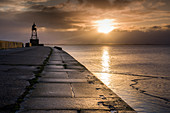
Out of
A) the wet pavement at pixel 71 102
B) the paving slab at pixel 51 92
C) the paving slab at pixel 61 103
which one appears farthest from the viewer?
the paving slab at pixel 51 92

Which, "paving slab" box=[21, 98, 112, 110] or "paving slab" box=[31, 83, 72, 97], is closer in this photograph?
"paving slab" box=[21, 98, 112, 110]

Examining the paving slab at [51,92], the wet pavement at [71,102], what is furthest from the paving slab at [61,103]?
the paving slab at [51,92]

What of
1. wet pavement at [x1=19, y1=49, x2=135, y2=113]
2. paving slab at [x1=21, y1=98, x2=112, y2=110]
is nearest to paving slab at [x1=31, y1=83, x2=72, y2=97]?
wet pavement at [x1=19, y1=49, x2=135, y2=113]

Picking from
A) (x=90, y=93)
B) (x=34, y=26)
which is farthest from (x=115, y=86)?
(x=34, y=26)

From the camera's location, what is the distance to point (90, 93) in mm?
4695

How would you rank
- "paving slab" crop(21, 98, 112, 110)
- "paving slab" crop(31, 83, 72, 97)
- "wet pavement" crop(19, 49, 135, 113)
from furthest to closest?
"paving slab" crop(31, 83, 72, 97) < "paving slab" crop(21, 98, 112, 110) < "wet pavement" crop(19, 49, 135, 113)

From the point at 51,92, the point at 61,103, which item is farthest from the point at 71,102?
the point at 51,92

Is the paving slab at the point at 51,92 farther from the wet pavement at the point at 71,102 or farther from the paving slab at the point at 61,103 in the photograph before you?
the paving slab at the point at 61,103

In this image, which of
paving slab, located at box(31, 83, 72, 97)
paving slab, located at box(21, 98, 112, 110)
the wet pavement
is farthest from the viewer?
paving slab, located at box(31, 83, 72, 97)

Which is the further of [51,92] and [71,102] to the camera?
[51,92]

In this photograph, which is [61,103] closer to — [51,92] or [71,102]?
[71,102]

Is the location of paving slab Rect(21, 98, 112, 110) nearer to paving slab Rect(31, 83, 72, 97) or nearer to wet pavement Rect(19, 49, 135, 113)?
wet pavement Rect(19, 49, 135, 113)

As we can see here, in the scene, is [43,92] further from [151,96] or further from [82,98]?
[151,96]

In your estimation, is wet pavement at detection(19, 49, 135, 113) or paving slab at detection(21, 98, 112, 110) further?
paving slab at detection(21, 98, 112, 110)
